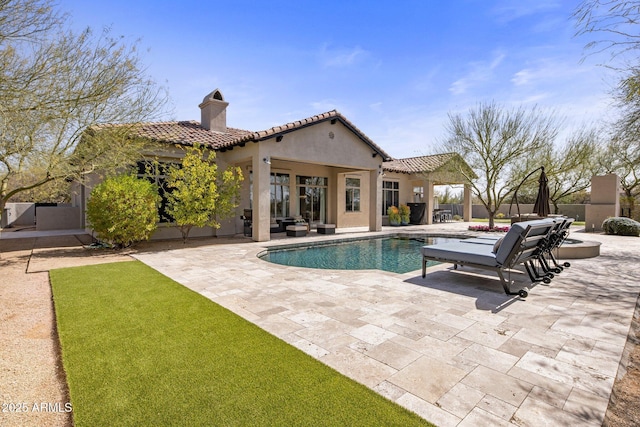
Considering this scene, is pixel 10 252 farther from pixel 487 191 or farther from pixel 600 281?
pixel 487 191

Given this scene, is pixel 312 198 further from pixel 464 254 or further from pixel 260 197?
pixel 464 254

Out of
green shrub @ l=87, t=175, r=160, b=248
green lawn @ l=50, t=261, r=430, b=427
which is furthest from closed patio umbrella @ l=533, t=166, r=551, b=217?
green shrub @ l=87, t=175, r=160, b=248

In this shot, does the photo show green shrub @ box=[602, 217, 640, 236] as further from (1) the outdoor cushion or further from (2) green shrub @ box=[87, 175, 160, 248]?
(2) green shrub @ box=[87, 175, 160, 248]

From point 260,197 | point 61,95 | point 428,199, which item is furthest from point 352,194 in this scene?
point 61,95

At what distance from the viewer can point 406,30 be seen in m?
12.3

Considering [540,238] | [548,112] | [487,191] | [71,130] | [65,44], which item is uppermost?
[548,112]

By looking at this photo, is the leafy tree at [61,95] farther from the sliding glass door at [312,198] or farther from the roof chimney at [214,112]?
the sliding glass door at [312,198]

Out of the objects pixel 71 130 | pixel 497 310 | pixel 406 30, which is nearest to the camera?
pixel 497 310

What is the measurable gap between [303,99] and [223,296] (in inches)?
498

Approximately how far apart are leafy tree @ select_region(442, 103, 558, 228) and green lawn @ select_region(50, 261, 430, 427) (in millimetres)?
18068

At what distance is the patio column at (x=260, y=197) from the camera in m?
12.9

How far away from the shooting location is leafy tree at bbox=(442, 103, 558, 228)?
17.4 metres

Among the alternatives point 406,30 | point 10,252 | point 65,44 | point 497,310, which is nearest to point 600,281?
point 497,310

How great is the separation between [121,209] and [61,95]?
4058 mm
